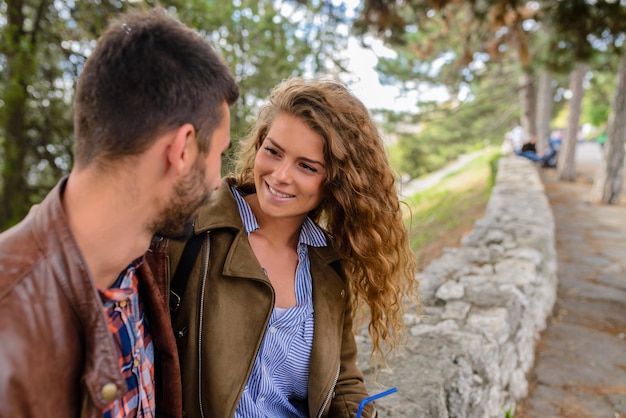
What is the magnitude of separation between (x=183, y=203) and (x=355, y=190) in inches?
34.0

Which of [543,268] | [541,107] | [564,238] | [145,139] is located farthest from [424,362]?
[541,107]

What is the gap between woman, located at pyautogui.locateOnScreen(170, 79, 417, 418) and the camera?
4.72 ft

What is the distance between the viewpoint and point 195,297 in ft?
4.65

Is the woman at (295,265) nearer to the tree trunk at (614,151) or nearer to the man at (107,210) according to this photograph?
the man at (107,210)

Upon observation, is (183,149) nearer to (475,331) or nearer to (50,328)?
(50,328)

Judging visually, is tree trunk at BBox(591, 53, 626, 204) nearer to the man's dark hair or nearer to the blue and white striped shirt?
the blue and white striped shirt

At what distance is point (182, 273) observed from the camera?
55.7 inches

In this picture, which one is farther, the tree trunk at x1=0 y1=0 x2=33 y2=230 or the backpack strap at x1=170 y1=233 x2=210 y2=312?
the tree trunk at x1=0 y1=0 x2=33 y2=230

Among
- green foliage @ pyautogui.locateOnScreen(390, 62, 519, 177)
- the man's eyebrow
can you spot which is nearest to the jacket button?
the man's eyebrow

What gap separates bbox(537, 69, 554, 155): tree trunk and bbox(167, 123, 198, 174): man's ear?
15.2m

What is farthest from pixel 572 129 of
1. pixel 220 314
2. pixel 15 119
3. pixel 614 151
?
pixel 220 314

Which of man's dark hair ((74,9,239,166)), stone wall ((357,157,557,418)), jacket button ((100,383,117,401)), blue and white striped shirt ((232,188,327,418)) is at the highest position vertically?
man's dark hair ((74,9,239,166))

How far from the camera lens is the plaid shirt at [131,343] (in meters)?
1.04

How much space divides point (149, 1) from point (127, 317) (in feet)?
12.6
